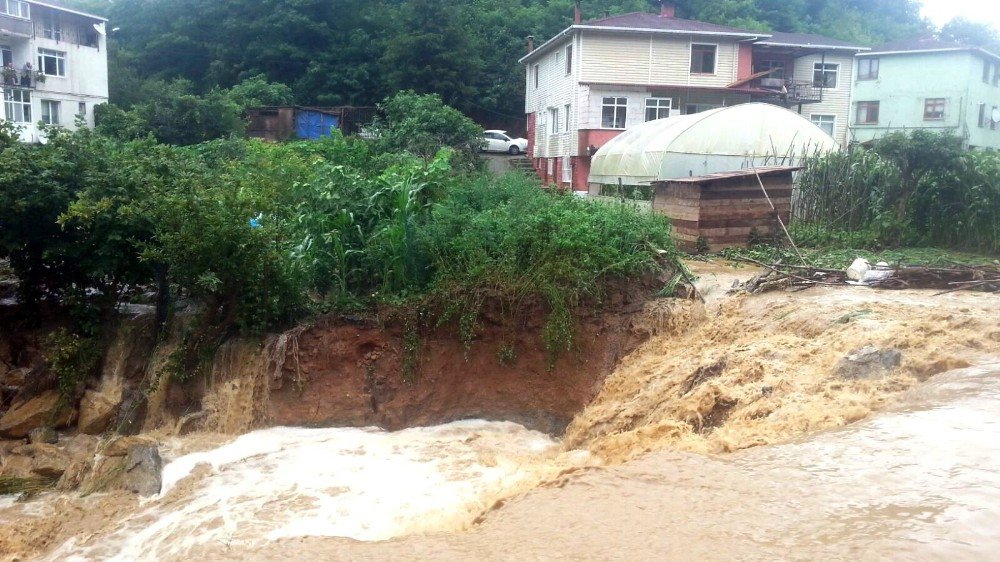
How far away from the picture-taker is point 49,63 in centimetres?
3478

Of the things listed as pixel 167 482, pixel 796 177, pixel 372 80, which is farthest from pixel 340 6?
pixel 167 482

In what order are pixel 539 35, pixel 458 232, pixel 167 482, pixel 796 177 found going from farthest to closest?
pixel 539 35
pixel 796 177
pixel 458 232
pixel 167 482

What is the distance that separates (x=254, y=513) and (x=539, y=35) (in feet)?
128

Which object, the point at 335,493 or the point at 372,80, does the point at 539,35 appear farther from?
the point at 335,493

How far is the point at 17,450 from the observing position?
10.9 metres

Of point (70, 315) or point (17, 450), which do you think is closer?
point (17, 450)

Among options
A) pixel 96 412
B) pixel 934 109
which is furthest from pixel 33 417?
pixel 934 109

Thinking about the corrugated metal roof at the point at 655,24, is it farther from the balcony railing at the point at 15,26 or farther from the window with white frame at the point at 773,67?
the balcony railing at the point at 15,26

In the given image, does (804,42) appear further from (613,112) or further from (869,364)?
(869,364)

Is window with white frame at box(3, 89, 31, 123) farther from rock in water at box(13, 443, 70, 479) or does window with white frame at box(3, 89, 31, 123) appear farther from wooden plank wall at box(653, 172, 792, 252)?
wooden plank wall at box(653, 172, 792, 252)

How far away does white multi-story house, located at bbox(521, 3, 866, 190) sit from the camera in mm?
30578

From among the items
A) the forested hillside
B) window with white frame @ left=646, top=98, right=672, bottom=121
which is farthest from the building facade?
window with white frame @ left=646, top=98, right=672, bottom=121

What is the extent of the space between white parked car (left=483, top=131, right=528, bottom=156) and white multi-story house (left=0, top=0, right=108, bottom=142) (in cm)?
Answer: 1757

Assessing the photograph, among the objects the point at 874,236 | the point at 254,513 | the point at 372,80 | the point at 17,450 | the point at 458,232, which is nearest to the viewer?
the point at 254,513
